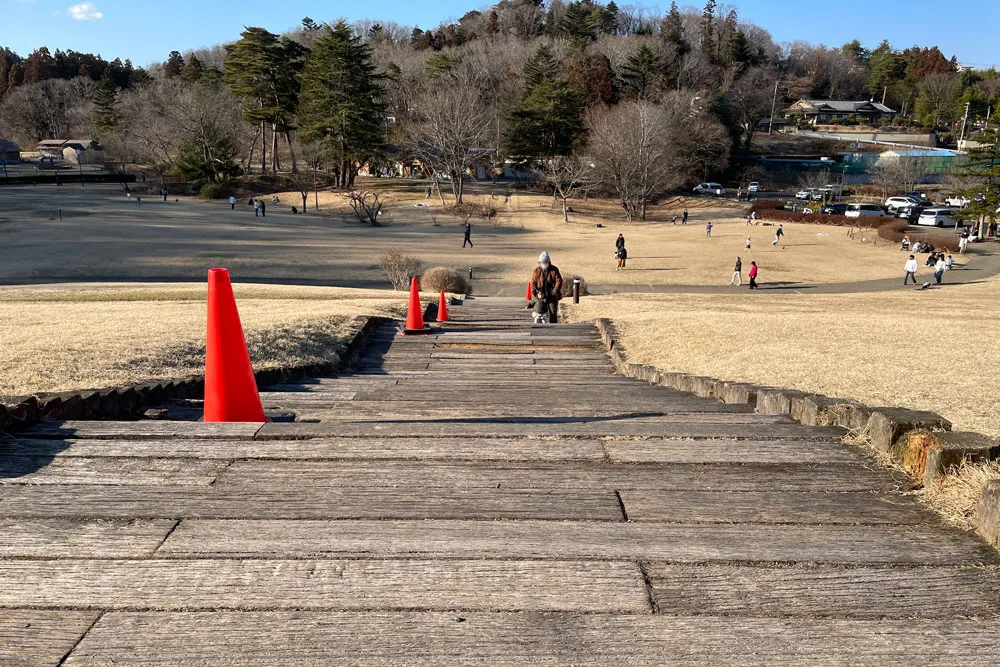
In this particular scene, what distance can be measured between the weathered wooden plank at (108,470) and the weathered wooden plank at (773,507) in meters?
1.82

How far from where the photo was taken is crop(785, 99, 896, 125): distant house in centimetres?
10506

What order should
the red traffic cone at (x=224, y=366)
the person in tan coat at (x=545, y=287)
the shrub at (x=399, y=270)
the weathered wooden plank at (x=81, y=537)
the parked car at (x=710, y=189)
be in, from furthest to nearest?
the parked car at (x=710, y=189), the shrub at (x=399, y=270), the person in tan coat at (x=545, y=287), the red traffic cone at (x=224, y=366), the weathered wooden plank at (x=81, y=537)

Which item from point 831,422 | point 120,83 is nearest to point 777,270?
point 831,422

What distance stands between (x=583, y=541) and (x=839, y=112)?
407 ft

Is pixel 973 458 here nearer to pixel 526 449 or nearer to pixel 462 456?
pixel 526 449

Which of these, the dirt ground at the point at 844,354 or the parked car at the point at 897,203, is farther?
the parked car at the point at 897,203

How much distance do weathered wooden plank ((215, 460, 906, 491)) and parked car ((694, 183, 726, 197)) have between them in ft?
234

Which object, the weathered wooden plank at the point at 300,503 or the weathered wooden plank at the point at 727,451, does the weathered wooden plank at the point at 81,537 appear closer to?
the weathered wooden plank at the point at 300,503

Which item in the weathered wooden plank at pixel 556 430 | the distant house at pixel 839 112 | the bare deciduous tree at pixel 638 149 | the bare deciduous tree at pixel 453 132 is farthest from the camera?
the distant house at pixel 839 112

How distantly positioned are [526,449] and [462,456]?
1.08ft

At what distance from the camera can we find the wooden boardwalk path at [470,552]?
1748 mm

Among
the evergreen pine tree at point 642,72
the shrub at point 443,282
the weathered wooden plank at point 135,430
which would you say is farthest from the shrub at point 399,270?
the evergreen pine tree at point 642,72

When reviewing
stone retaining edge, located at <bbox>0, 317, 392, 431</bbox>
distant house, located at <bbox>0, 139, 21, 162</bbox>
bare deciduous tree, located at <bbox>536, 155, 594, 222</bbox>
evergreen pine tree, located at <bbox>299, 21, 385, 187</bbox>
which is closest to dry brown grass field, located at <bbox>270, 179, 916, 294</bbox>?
bare deciduous tree, located at <bbox>536, 155, 594, 222</bbox>

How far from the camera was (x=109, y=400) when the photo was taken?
4309mm
